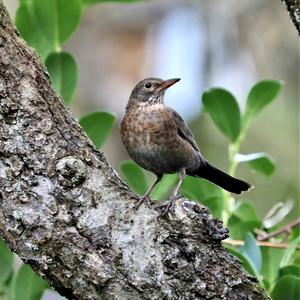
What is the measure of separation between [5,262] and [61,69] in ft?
2.68

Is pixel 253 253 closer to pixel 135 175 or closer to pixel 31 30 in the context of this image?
pixel 135 175

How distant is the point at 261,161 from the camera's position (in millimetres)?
3201

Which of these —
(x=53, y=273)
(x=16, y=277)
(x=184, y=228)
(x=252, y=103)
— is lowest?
(x=16, y=277)

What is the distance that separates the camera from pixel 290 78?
→ 830 centimetres

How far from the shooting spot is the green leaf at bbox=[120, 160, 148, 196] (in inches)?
121

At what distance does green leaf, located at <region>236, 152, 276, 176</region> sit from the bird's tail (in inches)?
7.6

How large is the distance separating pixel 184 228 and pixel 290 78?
6.30 metres

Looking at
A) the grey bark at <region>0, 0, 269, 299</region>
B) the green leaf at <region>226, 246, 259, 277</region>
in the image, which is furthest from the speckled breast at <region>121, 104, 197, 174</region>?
the grey bark at <region>0, 0, 269, 299</region>

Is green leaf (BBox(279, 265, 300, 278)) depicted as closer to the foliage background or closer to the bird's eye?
A: the bird's eye

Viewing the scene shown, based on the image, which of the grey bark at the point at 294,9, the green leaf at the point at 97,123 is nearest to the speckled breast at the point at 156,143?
the green leaf at the point at 97,123

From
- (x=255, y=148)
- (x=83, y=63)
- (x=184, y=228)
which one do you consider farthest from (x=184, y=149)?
(x=83, y=63)

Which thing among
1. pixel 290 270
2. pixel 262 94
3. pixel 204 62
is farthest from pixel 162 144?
pixel 204 62

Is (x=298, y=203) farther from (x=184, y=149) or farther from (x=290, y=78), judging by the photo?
(x=184, y=149)

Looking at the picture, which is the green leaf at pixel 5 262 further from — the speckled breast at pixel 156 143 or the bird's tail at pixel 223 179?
the bird's tail at pixel 223 179
